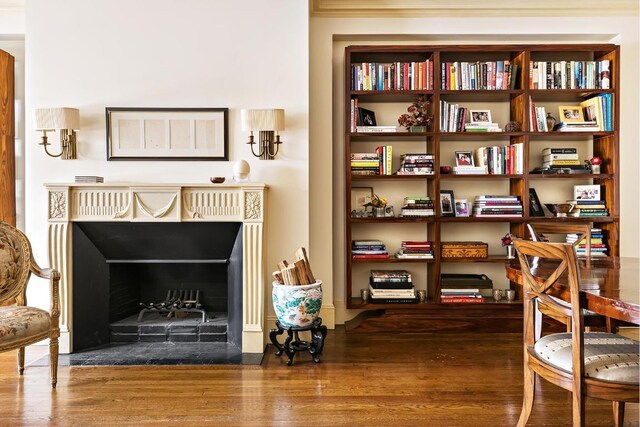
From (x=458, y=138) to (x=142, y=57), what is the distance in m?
2.69

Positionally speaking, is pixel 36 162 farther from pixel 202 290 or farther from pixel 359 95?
pixel 359 95

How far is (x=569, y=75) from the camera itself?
Result: 3598mm

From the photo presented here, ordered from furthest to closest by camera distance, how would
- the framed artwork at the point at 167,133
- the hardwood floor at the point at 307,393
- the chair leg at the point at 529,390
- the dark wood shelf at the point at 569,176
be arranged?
the dark wood shelf at the point at 569,176 < the framed artwork at the point at 167,133 < the hardwood floor at the point at 307,393 < the chair leg at the point at 529,390

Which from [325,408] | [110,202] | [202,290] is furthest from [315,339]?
[110,202]

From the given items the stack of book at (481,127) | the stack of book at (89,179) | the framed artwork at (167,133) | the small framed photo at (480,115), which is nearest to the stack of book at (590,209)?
the stack of book at (481,127)

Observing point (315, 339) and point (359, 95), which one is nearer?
point (315, 339)

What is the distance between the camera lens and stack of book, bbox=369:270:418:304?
3.59 meters

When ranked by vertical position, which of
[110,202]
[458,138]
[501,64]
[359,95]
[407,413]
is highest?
[501,64]

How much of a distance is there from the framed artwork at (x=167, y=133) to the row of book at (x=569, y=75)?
2.59m

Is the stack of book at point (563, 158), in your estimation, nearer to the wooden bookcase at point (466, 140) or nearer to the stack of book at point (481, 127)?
the wooden bookcase at point (466, 140)

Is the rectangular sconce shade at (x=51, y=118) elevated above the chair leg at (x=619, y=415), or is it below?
above

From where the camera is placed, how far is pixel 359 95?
12.0 feet

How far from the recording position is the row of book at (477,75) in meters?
3.57

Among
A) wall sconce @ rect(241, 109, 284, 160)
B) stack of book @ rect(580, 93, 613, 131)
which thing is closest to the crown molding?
stack of book @ rect(580, 93, 613, 131)
